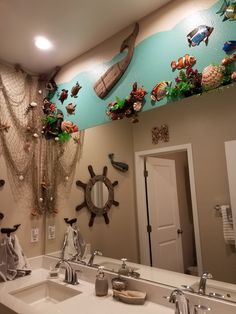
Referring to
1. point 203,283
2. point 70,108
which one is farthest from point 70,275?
point 70,108

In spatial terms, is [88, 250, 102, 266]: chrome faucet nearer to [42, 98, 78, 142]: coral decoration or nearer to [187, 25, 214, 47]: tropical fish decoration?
[42, 98, 78, 142]: coral decoration

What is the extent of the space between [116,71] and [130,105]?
335 millimetres

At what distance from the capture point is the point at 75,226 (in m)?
2.06

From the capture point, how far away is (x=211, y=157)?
4.41 ft

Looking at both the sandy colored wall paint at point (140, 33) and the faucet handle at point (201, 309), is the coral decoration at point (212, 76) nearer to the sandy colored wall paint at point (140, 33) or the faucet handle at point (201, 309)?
the sandy colored wall paint at point (140, 33)

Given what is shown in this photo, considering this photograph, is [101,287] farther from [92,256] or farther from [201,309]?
[201,309]

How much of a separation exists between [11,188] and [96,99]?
40.8 inches

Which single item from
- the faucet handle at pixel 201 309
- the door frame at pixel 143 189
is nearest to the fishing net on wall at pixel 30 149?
the door frame at pixel 143 189

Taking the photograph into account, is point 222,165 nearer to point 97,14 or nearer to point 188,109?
point 188,109

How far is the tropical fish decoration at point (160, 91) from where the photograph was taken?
5.17ft

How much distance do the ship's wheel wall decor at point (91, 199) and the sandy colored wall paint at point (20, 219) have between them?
472 millimetres

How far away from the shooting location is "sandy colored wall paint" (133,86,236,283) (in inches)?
50.2

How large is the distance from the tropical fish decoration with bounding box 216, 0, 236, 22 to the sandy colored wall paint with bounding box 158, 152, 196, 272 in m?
0.76

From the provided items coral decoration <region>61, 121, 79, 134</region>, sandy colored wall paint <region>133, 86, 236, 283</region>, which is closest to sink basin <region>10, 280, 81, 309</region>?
sandy colored wall paint <region>133, 86, 236, 283</region>
